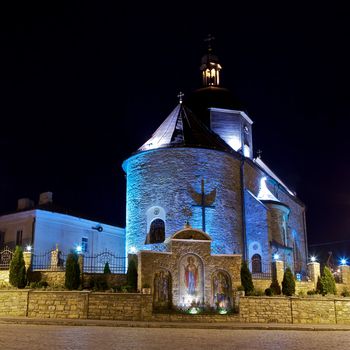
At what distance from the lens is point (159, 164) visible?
27.4m

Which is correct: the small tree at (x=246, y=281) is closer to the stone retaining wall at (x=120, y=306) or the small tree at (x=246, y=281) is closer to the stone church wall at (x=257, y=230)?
the stone retaining wall at (x=120, y=306)

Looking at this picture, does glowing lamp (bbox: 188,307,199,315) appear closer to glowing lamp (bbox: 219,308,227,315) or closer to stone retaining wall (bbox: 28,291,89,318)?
glowing lamp (bbox: 219,308,227,315)

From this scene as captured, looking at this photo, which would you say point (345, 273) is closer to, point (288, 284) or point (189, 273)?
point (288, 284)

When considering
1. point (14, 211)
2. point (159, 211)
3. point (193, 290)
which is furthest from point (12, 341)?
point (14, 211)

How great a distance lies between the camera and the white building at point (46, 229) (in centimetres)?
3114

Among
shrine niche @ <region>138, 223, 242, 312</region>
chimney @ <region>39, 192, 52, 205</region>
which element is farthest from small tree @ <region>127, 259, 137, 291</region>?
chimney @ <region>39, 192, 52, 205</region>

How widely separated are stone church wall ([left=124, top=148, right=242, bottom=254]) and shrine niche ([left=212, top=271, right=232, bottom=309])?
516 centimetres

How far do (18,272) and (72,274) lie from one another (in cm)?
227

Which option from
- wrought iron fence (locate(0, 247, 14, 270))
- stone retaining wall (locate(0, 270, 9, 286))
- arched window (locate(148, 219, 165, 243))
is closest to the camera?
stone retaining wall (locate(0, 270, 9, 286))

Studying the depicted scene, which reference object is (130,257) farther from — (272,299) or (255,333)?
(255,333)

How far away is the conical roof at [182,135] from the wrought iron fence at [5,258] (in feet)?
30.3

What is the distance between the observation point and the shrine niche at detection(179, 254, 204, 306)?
2072 cm

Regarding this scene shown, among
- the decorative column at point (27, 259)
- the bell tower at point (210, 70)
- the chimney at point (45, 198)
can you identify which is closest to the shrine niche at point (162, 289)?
the decorative column at point (27, 259)

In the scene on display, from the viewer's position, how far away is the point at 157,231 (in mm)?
26812
